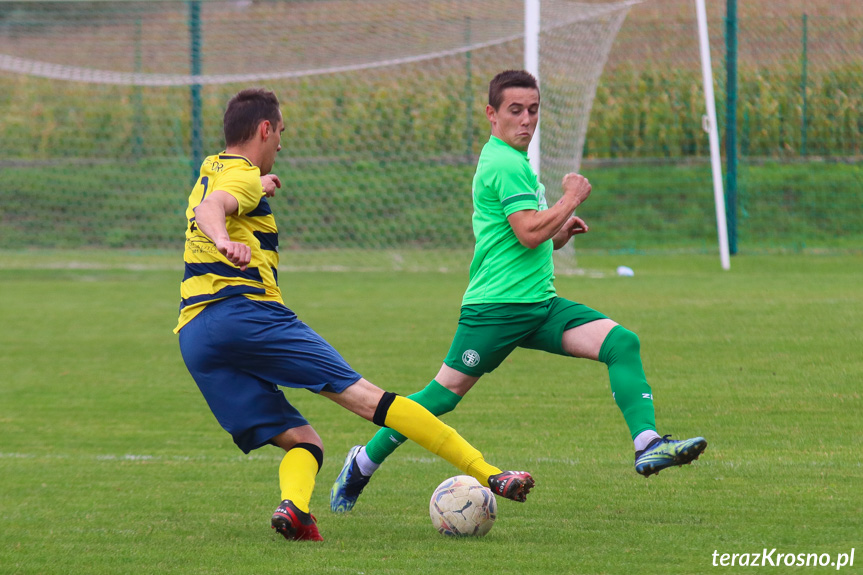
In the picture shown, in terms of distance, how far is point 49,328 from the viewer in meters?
11.2

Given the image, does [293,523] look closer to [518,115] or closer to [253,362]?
[253,362]

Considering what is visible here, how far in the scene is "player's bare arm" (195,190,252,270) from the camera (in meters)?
3.87

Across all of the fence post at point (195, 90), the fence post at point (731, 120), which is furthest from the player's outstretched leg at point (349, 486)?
the fence post at point (195, 90)

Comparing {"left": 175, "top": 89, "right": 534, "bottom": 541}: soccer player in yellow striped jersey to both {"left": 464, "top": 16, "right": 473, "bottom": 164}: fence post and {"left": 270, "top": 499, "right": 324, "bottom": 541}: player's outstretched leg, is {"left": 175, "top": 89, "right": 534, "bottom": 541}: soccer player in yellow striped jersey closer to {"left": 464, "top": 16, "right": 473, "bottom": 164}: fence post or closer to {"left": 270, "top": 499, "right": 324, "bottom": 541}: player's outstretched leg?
{"left": 270, "top": 499, "right": 324, "bottom": 541}: player's outstretched leg

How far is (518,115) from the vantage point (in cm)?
492

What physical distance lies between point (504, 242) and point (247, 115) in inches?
49.9

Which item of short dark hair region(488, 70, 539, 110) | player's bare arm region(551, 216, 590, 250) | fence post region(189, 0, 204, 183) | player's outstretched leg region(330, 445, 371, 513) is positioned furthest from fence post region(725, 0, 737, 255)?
player's outstretched leg region(330, 445, 371, 513)

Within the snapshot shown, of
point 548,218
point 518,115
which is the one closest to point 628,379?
point 548,218

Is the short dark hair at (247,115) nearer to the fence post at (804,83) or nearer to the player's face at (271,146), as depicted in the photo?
the player's face at (271,146)

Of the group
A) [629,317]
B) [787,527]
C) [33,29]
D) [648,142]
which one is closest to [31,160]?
[33,29]

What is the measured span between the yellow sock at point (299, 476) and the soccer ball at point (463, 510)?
1.68 ft

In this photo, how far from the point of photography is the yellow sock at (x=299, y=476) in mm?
4285

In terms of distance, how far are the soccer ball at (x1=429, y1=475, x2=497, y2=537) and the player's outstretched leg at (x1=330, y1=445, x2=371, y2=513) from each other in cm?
53

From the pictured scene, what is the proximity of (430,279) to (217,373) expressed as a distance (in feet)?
36.1
